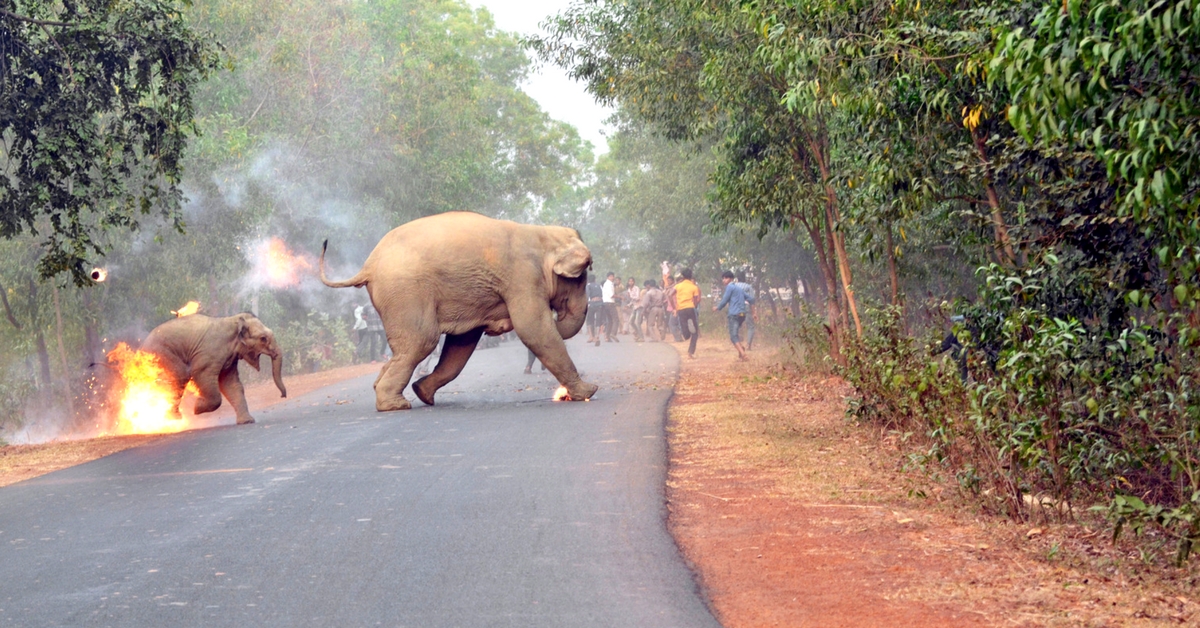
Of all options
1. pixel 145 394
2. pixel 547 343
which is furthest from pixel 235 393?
pixel 547 343

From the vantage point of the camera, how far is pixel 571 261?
49.2ft

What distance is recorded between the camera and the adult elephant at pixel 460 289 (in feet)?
47.0

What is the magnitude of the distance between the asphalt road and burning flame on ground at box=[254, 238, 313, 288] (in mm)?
17278

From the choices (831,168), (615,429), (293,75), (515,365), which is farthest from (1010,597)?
(293,75)

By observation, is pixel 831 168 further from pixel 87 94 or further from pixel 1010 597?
pixel 1010 597

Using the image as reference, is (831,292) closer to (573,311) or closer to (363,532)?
(573,311)

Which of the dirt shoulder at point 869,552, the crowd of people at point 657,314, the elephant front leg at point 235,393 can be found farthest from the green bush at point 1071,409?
the crowd of people at point 657,314

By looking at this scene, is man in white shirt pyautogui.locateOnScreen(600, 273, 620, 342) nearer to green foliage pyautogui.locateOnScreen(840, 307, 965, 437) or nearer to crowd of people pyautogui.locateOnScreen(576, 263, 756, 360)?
crowd of people pyautogui.locateOnScreen(576, 263, 756, 360)

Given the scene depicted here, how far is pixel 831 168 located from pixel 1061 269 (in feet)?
24.4

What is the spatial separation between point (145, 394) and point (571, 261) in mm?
5538

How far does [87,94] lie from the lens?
39.3 ft

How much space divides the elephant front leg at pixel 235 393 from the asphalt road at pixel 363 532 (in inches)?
85.0

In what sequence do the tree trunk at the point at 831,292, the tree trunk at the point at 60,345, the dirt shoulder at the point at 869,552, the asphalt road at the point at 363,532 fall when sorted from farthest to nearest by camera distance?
the tree trunk at the point at 60,345, the tree trunk at the point at 831,292, the asphalt road at the point at 363,532, the dirt shoulder at the point at 869,552

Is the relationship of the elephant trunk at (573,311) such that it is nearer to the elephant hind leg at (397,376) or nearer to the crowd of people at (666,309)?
the elephant hind leg at (397,376)
